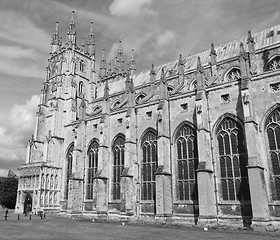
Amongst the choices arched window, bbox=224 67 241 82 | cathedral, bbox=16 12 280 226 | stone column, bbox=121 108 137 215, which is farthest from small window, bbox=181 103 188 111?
arched window, bbox=224 67 241 82

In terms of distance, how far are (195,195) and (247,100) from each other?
9818mm

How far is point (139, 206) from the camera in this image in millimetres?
28891

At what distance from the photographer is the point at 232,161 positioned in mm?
24047

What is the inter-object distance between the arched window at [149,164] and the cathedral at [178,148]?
105 mm

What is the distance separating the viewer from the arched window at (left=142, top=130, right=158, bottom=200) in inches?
1136

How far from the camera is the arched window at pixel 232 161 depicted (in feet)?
76.1

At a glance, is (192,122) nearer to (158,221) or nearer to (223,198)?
(223,198)

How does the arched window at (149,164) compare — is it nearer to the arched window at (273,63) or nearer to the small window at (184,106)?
the small window at (184,106)

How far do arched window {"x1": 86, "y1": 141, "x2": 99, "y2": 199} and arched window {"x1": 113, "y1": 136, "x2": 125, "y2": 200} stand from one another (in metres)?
3.51

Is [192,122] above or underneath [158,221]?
above

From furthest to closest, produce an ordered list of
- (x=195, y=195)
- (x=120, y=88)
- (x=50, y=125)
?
(x=120, y=88)
(x=50, y=125)
(x=195, y=195)

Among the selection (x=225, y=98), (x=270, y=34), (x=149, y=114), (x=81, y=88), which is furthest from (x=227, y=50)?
(x=81, y=88)

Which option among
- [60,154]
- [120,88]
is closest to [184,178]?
[60,154]

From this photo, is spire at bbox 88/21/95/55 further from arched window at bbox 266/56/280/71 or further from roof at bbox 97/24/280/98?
arched window at bbox 266/56/280/71
